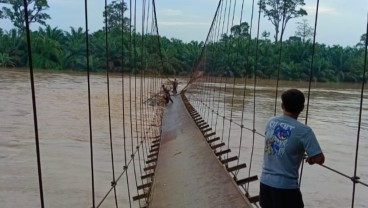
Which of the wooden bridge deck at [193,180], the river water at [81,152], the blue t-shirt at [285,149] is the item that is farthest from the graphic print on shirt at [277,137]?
the river water at [81,152]

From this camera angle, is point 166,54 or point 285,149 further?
point 166,54

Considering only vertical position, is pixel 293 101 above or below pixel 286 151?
above

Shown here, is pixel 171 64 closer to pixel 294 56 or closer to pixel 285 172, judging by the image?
pixel 294 56

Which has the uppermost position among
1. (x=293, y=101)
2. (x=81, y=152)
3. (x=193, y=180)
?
(x=293, y=101)

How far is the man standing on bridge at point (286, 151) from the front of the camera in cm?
212

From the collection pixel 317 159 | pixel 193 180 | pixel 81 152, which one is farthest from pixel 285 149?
pixel 81 152

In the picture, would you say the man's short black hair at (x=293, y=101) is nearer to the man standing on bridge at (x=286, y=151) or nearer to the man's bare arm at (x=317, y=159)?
the man standing on bridge at (x=286, y=151)

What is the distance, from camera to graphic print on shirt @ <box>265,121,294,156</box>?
7.05 ft

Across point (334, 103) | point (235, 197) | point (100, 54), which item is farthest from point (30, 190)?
point (100, 54)

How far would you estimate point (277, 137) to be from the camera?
2.20 meters

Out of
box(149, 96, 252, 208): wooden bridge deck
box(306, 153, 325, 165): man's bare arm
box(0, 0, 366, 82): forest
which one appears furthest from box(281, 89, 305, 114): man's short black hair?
box(0, 0, 366, 82): forest

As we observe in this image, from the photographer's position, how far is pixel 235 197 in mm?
3043

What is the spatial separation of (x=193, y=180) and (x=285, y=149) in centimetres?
169

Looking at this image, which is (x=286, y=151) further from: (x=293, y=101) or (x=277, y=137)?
(x=293, y=101)
